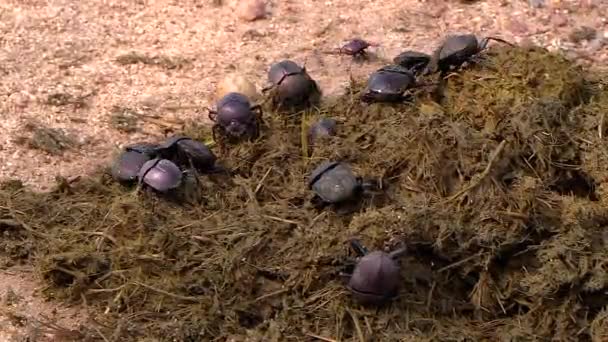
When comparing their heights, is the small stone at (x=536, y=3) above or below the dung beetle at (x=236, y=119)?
below

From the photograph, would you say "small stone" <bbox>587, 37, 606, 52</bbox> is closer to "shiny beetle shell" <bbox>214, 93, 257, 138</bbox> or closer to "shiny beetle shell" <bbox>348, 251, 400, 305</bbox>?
"shiny beetle shell" <bbox>214, 93, 257, 138</bbox>

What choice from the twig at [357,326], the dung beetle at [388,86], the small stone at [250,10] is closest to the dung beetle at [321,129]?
the dung beetle at [388,86]

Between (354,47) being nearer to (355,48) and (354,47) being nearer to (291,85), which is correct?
(355,48)

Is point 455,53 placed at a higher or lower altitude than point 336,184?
higher

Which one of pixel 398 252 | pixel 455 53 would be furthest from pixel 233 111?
pixel 398 252

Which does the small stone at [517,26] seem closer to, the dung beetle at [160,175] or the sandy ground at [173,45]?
the sandy ground at [173,45]

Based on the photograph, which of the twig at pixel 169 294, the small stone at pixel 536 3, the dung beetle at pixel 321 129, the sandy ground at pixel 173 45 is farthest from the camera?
the small stone at pixel 536 3
